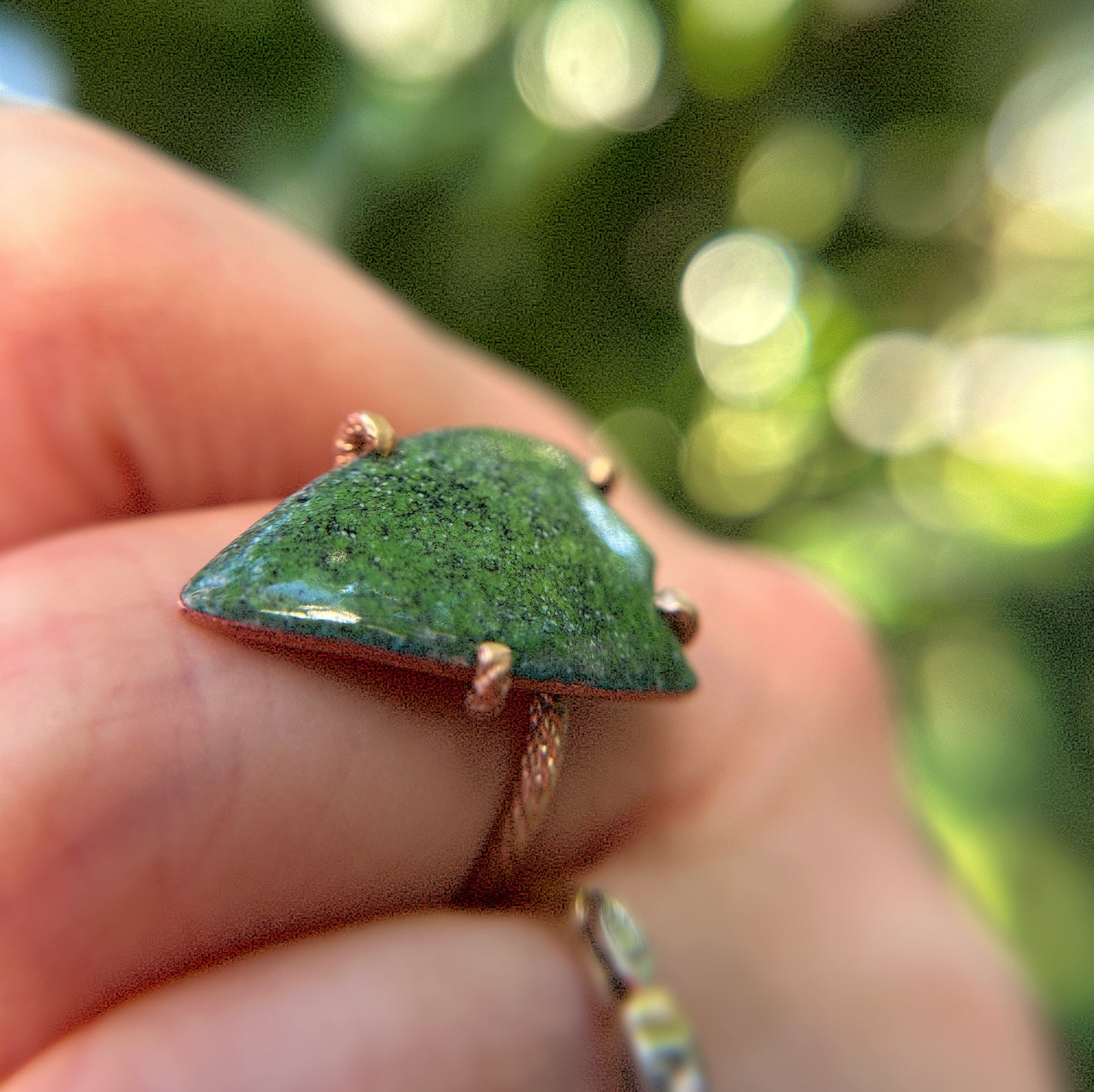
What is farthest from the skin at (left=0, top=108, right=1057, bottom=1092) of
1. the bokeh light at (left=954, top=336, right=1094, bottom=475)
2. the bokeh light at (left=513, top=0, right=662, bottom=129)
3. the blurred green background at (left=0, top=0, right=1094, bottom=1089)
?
the bokeh light at (left=954, top=336, right=1094, bottom=475)

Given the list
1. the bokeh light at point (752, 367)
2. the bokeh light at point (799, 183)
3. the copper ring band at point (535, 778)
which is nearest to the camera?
the copper ring band at point (535, 778)

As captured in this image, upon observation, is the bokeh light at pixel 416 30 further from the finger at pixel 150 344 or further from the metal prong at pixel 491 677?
the metal prong at pixel 491 677

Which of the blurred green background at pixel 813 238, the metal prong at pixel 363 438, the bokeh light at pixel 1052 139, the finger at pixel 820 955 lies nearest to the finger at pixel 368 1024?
the finger at pixel 820 955

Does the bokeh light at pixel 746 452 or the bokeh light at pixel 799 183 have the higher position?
the bokeh light at pixel 799 183

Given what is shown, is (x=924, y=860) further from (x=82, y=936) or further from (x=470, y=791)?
(x=82, y=936)

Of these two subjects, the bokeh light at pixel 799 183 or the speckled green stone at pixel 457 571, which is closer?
the speckled green stone at pixel 457 571

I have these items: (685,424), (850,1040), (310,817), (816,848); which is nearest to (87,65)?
(685,424)

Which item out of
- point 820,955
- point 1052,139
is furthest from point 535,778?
point 1052,139
